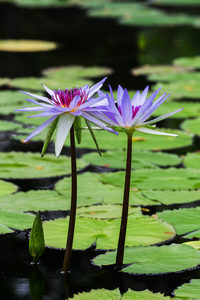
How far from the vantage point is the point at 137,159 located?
1.81m

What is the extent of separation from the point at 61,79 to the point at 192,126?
100 centimetres

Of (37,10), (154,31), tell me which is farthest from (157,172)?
(37,10)

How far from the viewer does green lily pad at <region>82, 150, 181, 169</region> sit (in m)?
1.76

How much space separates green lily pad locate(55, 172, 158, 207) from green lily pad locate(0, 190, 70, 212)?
31mm

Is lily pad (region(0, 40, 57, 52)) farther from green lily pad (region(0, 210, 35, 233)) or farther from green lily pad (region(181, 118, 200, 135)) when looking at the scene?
green lily pad (region(0, 210, 35, 233))

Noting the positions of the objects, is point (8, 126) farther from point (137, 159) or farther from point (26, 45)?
point (26, 45)

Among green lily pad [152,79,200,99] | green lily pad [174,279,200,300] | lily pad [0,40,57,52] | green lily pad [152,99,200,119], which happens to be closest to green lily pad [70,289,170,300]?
green lily pad [174,279,200,300]

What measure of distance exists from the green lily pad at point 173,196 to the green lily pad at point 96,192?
0.07 ft

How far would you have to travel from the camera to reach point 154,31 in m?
4.93

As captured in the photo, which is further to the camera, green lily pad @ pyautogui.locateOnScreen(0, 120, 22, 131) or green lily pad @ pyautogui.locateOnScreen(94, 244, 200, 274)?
green lily pad @ pyautogui.locateOnScreen(0, 120, 22, 131)

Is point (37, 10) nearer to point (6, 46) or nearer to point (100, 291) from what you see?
point (6, 46)

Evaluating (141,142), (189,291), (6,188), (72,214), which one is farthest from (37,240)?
(141,142)

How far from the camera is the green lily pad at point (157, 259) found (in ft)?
3.49

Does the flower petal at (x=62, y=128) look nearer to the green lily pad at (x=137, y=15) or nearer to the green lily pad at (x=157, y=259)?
the green lily pad at (x=157, y=259)
